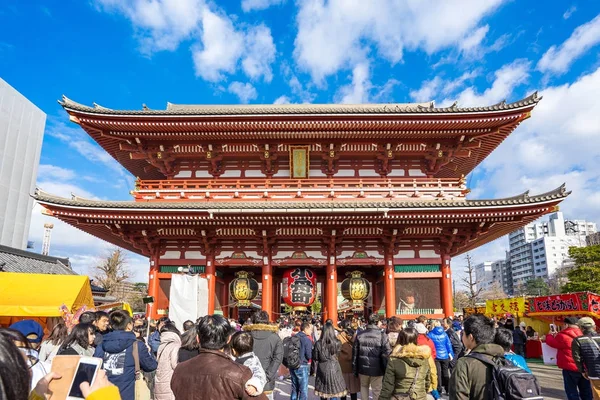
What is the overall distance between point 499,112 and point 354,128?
570cm

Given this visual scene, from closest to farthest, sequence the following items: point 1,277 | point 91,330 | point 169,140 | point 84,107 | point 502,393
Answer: point 502,393 → point 91,330 → point 1,277 → point 84,107 → point 169,140

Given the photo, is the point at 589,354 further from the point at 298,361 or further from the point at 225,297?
the point at 225,297

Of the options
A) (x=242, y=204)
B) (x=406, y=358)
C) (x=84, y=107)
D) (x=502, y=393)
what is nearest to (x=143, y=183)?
(x=84, y=107)

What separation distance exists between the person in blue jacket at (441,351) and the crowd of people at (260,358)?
24mm

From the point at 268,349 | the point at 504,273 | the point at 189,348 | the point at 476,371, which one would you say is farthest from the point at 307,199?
the point at 504,273

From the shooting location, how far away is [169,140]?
1653cm

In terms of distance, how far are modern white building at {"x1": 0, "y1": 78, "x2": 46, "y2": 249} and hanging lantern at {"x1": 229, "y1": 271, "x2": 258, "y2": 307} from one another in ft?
98.4

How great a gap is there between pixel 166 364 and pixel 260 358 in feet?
4.54

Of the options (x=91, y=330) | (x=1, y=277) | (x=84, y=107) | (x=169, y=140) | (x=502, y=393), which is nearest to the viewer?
(x=502, y=393)

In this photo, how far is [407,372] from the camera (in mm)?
5020

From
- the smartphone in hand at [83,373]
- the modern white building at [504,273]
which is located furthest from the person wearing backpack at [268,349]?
the modern white building at [504,273]

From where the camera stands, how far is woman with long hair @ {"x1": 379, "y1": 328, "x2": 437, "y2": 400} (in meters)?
5.00

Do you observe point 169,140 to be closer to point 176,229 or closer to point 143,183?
point 143,183

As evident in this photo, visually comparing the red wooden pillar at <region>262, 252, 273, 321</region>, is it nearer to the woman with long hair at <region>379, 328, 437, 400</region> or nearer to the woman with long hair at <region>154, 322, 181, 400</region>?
the woman with long hair at <region>154, 322, 181, 400</region>
